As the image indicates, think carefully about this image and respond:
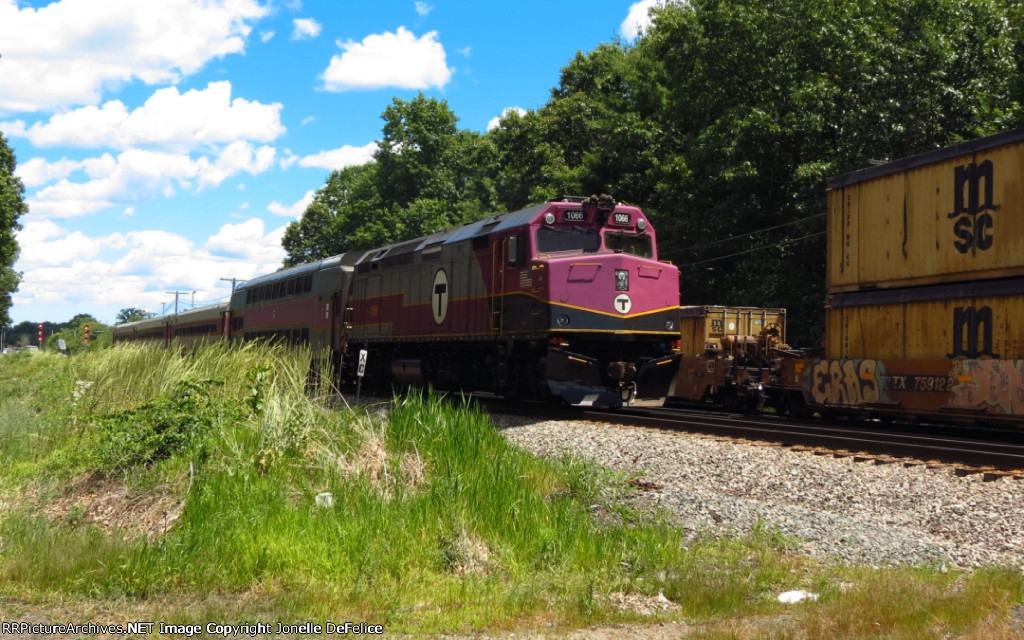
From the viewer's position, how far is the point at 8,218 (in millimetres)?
37188

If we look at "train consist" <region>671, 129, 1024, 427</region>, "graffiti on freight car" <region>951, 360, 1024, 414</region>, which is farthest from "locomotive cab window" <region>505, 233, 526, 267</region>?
"graffiti on freight car" <region>951, 360, 1024, 414</region>

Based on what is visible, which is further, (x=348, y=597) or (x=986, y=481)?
(x=986, y=481)

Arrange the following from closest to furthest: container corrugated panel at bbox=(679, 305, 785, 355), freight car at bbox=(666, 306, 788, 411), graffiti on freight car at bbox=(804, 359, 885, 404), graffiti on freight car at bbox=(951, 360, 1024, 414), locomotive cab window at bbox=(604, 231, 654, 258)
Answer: graffiti on freight car at bbox=(951, 360, 1024, 414)
graffiti on freight car at bbox=(804, 359, 885, 404)
locomotive cab window at bbox=(604, 231, 654, 258)
freight car at bbox=(666, 306, 788, 411)
container corrugated panel at bbox=(679, 305, 785, 355)

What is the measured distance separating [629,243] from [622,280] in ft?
3.83

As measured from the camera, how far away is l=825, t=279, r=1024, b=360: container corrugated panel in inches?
517

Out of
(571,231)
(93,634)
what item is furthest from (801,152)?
(93,634)

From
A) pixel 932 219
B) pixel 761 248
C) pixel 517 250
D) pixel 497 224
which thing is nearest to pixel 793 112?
pixel 761 248

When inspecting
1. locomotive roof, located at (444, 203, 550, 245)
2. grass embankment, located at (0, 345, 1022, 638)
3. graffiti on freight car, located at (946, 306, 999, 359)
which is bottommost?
grass embankment, located at (0, 345, 1022, 638)

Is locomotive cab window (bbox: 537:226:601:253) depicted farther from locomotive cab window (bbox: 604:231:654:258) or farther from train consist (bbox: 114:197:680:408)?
locomotive cab window (bbox: 604:231:654:258)

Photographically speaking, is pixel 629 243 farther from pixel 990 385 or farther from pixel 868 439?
pixel 990 385

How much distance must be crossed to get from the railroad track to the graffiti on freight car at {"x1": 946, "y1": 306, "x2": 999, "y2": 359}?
1.37 meters

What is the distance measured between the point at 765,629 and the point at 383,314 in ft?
56.3

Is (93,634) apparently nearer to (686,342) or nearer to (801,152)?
(686,342)

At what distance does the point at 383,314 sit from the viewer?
21.5 metres
